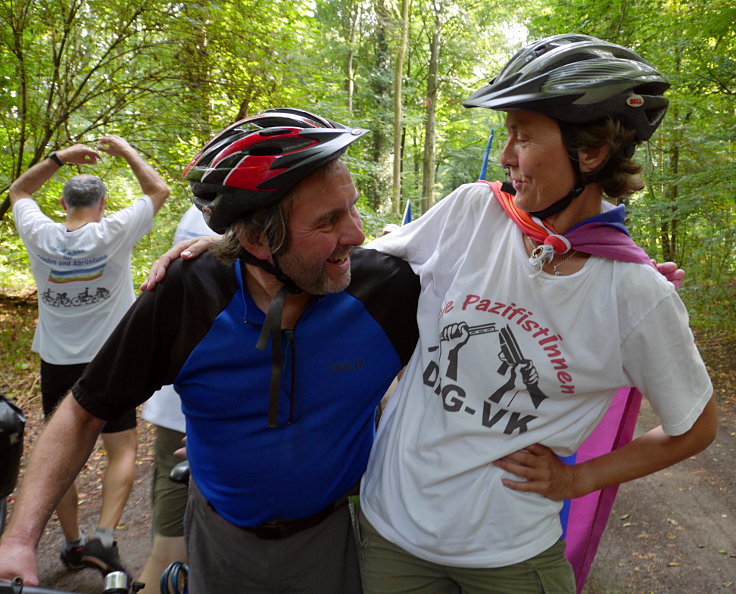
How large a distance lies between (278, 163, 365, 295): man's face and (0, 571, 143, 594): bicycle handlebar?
99cm

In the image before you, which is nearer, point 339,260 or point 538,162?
point 538,162

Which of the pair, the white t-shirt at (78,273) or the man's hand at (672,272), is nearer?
the man's hand at (672,272)

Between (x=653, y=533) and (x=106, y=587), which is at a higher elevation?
(x=106, y=587)

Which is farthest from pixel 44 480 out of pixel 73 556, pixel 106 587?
pixel 73 556

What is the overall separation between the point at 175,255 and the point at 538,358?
4.30 feet

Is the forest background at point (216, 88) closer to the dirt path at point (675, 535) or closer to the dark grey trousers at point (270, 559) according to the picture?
the dirt path at point (675, 535)

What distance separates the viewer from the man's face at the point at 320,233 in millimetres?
1872

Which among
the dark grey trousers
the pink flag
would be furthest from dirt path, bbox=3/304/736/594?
the dark grey trousers

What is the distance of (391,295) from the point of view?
6.71 ft

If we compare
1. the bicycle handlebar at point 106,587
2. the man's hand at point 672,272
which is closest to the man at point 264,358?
the bicycle handlebar at point 106,587

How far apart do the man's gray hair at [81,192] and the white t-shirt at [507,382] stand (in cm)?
371

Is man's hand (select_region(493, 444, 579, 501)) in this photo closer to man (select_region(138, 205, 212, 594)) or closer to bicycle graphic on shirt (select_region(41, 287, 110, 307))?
man (select_region(138, 205, 212, 594))

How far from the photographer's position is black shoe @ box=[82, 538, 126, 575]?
13.5ft

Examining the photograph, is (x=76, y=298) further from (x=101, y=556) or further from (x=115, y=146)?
(x=101, y=556)
